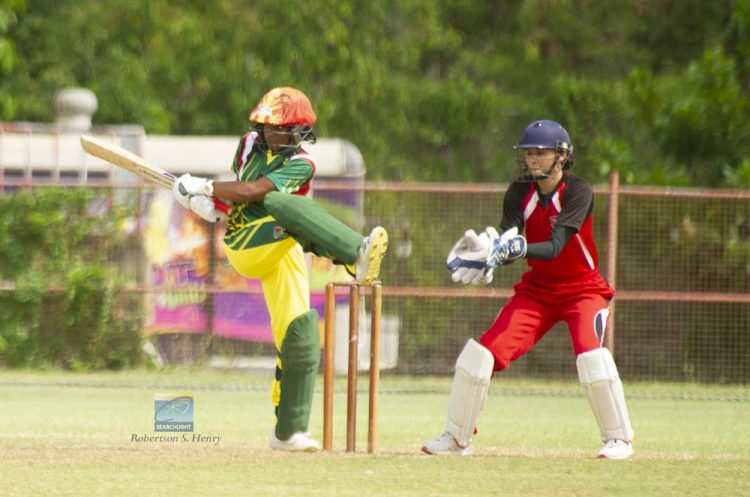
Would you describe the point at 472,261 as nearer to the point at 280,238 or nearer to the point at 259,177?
the point at 280,238

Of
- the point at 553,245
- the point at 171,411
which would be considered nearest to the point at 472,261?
the point at 553,245

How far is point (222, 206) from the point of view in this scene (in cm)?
796

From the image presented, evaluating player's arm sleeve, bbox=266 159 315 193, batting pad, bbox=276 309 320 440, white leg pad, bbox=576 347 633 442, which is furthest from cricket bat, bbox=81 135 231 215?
white leg pad, bbox=576 347 633 442

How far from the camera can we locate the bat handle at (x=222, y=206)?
794cm

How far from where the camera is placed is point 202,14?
25.4m

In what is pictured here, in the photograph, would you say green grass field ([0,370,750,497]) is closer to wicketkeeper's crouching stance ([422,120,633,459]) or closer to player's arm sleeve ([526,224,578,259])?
wicketkeeper's crouching stance ([422,120,633,459])

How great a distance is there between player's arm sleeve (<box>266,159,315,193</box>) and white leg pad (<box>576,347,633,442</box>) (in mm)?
1672

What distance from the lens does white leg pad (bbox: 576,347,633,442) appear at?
7750 millimetres

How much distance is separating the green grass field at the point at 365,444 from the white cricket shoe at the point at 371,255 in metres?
0.90

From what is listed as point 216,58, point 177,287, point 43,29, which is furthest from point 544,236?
point 216,58

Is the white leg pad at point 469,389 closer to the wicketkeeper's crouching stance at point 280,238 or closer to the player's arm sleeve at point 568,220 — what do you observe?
the player's arm sleeve at point 568,220

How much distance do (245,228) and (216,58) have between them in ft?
56.2

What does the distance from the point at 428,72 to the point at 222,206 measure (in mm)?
24546

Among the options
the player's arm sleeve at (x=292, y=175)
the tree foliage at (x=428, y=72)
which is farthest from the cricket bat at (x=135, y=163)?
the tree foliage at (x=428, y=72)
